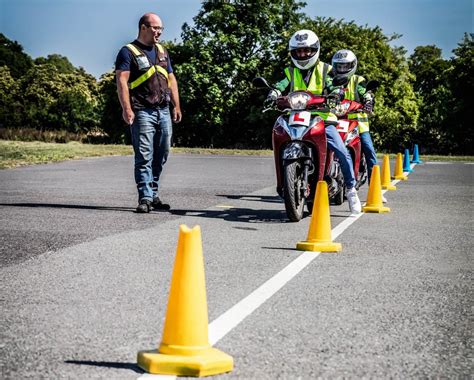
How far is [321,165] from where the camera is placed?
1023cm

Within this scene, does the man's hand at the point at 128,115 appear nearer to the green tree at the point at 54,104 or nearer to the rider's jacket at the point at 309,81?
the rider's jacket at the point at 309,81

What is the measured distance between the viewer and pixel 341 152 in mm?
10727

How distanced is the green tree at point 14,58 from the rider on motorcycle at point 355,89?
289 ft

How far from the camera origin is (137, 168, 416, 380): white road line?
15.2 ft

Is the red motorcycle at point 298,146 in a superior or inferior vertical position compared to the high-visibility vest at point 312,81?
inferior

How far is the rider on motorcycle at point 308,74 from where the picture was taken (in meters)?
10.1

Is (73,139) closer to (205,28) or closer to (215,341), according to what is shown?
(205,28)

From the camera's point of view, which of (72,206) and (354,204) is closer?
(354,204)

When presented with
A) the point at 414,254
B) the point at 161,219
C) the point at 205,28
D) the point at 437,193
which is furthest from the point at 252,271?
the point at 205,28

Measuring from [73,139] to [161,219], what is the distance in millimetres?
41649

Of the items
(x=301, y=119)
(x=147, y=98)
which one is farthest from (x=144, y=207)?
(x=301, y=119)

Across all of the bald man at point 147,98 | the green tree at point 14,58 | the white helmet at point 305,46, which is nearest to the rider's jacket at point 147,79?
the bald man at point 147,98

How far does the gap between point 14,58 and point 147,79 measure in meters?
94.0

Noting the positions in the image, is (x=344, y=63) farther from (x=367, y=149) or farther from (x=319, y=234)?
(x=319, y=234)
